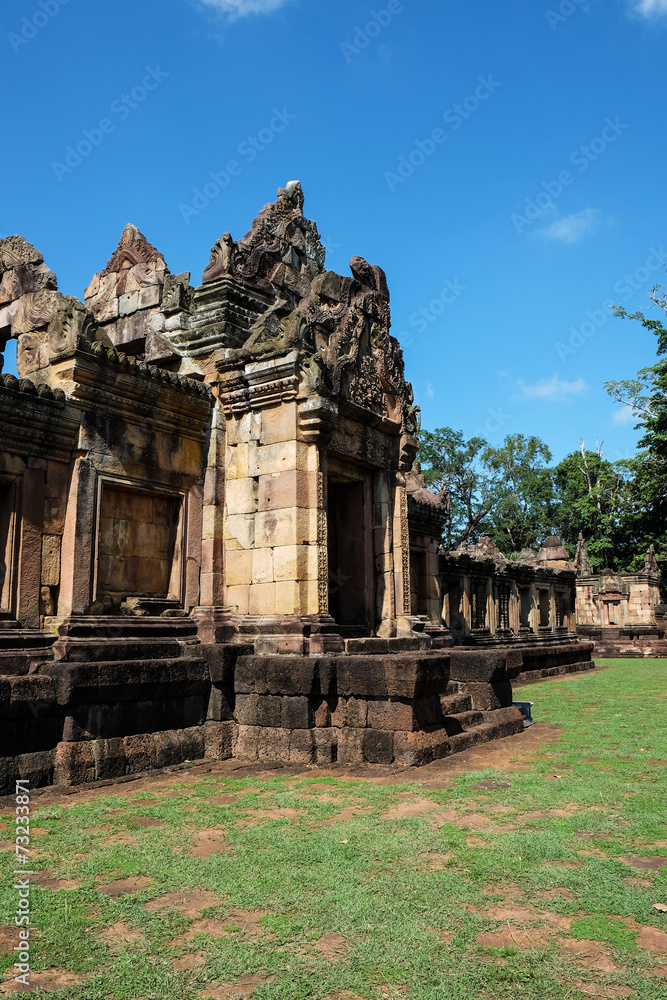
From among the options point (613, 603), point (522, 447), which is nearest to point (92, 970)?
point (613, 603)

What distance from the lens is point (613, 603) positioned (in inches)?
1435

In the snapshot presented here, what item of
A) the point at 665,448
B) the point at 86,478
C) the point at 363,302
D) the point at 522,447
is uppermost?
the point at 522,447

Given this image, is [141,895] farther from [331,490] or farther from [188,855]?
[331,490]

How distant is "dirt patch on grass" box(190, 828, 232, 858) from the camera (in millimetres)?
4695

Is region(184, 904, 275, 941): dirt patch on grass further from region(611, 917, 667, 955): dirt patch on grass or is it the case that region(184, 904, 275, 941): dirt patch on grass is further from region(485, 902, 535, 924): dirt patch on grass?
region(611, 917, 667, 955): dirt patch on grass

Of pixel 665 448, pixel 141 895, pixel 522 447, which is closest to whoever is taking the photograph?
pixel 141 895

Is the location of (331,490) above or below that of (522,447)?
below

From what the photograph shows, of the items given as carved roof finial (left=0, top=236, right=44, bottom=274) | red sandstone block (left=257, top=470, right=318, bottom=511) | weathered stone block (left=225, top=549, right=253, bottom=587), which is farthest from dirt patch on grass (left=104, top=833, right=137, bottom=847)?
carved roof finial (left=0, top=236, right=44, bottom=274)

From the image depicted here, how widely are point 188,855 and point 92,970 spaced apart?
1.49m

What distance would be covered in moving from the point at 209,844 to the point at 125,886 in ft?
2.76

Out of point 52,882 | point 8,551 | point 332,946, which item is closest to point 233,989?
point 332,946

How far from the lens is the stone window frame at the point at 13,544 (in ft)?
22.7

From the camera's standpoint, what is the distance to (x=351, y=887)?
4.03 m

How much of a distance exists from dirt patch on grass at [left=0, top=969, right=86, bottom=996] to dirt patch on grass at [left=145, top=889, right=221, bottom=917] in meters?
0.65
